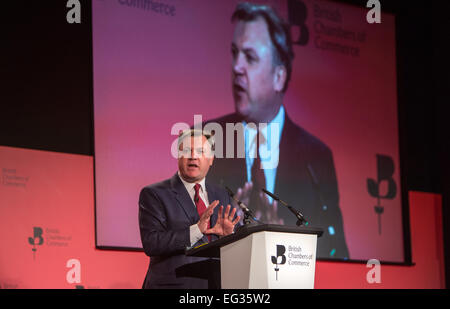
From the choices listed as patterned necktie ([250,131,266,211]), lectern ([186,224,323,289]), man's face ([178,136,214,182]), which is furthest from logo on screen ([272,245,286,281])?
patterned necktie ([250,131,266,211])

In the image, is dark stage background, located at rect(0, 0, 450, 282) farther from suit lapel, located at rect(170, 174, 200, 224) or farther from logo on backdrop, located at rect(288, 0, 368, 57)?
logo on backdrop, located at rect(288, 0, 368, 57)

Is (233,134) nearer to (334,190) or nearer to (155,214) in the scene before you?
(334,190)

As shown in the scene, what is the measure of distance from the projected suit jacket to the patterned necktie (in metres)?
0.16

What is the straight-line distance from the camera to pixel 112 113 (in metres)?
4.91

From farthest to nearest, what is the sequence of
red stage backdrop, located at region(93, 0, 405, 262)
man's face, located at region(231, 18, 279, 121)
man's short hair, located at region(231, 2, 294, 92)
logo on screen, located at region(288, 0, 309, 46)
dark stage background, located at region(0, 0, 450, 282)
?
logo on screen, located at region(288, 0, 309, 46) → man's short hair, located at region(231, 2, 294, 92) → man's face, located at region(231, 18, 279, 121) → red stage backdrop, located at region(93, 0, 405, 262) → dark stage background, located at region(0, 0, 450, 282)

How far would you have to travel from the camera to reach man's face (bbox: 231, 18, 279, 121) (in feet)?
18.2

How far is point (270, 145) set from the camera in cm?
557

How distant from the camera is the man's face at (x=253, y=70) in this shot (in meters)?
5.55

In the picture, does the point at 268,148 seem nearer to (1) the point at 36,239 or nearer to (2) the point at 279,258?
(1) the point at 36,239

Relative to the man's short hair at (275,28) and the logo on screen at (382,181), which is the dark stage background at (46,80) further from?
the logo on screen at (382,181)

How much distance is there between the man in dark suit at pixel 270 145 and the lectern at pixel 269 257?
2312mm

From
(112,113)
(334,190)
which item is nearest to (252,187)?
(334,190)

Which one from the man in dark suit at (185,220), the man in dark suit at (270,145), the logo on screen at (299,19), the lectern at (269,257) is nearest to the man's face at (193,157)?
the man in dark suit at (185,220)
